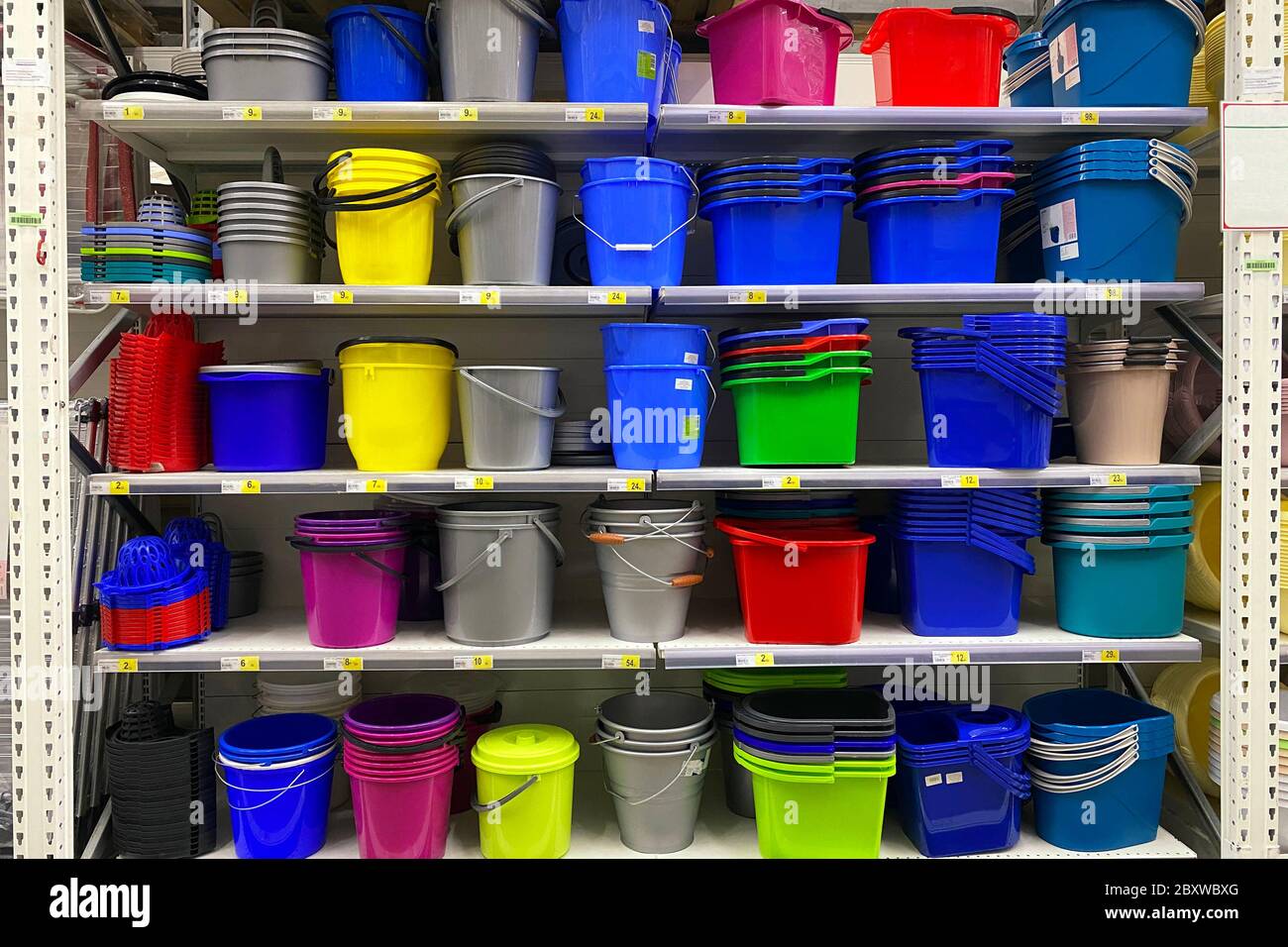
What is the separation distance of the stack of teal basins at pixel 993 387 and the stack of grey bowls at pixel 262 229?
201 cm

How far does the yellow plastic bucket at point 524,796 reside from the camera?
240cm

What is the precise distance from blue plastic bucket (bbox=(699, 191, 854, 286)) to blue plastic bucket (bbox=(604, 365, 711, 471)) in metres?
0.37

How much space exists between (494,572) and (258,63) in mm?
1730

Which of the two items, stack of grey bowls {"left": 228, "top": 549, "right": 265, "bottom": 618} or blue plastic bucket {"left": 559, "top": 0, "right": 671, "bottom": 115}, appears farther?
stack of grey bowls {"left": 228, "top": 549, "right": 265, "bottom": 618}

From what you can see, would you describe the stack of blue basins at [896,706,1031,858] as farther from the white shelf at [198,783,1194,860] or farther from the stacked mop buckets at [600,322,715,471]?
the stacked mop buckets at [600,322,715,471]

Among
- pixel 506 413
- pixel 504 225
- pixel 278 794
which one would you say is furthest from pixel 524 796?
pixel 504 225

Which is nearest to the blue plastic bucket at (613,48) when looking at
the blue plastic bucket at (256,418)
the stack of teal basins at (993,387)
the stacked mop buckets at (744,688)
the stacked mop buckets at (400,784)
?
the stack of teal basins at (993,387)

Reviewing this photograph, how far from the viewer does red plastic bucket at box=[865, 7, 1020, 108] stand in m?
2.53

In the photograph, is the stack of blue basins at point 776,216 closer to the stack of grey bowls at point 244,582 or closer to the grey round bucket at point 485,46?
the grey round bucket at point 485,46

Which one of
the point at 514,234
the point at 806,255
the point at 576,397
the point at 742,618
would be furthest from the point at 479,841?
the point at 806,255

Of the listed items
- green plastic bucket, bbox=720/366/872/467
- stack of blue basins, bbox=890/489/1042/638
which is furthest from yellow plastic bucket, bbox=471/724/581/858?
stack of blue basins, bbox=890/489/1042/638

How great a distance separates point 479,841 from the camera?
8.52 ft
